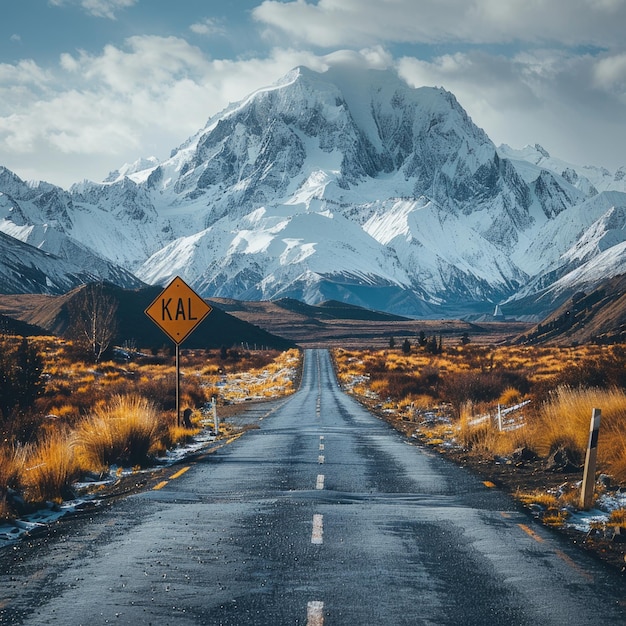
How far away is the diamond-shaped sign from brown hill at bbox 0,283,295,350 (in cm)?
8193

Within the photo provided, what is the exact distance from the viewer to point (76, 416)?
2523cm

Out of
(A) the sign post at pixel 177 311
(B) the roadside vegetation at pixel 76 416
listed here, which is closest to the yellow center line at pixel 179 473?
(B) the roadside vegetation at pixel 76 416

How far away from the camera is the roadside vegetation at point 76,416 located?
12.7m

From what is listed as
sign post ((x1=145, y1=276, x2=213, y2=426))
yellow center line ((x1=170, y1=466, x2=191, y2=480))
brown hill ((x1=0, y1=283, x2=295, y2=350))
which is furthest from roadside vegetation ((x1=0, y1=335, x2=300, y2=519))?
brown hill ((x1=0, y1=283, x2=295, y2=350))

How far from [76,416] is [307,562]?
18273 millimetres

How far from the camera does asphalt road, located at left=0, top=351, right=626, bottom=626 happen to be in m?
6.78

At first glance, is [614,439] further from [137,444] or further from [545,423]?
[137,444]

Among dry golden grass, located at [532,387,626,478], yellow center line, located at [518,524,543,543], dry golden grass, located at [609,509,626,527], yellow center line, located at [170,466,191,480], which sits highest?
dry golden grass, located at [532,387,626,478]

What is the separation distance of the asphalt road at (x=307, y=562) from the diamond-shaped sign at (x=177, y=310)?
8.22 meters

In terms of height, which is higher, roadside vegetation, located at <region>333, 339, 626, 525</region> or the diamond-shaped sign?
the diamond-shaped sign

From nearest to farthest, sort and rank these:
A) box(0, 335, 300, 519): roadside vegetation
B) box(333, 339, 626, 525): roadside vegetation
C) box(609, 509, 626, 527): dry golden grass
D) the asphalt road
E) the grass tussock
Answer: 1. the asphalt road
2. box(609, 509, 626, 527): dry golden grass
3. box(0, 335, 300, 519): roadside vegetation
4. box(333, 339, 626, 525): roadside vegetation
5. the grass tussock

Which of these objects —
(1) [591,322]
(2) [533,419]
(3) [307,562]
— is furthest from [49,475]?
(1) [591,322]

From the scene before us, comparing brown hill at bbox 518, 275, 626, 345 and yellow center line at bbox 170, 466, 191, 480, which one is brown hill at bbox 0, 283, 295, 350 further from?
yellow center line at bbox 170, 466, 191, 480

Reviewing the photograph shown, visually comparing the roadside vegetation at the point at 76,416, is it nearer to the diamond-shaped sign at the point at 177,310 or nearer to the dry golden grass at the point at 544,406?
the diamond-shaped sign at the point at 177,310
